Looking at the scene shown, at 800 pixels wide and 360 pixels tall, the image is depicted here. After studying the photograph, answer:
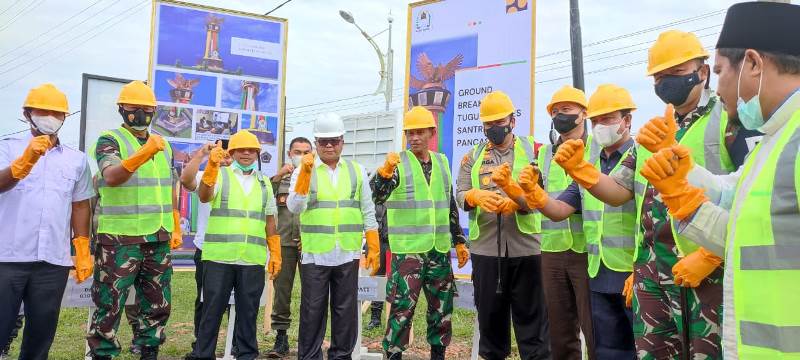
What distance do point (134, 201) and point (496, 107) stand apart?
10.0 ft

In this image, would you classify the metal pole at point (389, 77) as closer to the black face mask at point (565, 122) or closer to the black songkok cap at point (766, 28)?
the black face mask at point (565, 122)

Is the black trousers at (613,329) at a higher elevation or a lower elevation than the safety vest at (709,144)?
lower

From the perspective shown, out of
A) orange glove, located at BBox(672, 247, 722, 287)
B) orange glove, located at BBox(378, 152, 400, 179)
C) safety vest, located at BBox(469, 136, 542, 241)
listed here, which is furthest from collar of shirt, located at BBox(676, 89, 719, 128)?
orange glove, located at BBox(378, 152, 400, 179)

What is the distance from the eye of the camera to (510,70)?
6855mm

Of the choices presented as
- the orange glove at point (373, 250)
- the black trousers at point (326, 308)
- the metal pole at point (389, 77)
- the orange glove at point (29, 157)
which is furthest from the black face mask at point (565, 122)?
the metal pole at point (389, 77)

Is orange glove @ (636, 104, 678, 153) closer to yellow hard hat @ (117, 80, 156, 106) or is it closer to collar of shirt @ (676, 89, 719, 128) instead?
collar of shirt @ (676, 89, 719, 128)

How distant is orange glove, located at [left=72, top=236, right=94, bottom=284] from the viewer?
510cm

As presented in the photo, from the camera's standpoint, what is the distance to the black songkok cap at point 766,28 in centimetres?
190

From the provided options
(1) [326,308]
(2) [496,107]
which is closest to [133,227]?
(1) [326,308]

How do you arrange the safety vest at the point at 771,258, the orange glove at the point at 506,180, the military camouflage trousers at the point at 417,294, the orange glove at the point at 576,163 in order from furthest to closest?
the military camouflage trousers at the point at 417,294 < the orange glove at the point at 506,180 < the orange glove at the point at 576,163 < the safety vest at the point at 771,258

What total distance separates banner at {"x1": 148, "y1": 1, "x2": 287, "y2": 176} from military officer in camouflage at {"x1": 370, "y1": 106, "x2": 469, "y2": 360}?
3.16 meters

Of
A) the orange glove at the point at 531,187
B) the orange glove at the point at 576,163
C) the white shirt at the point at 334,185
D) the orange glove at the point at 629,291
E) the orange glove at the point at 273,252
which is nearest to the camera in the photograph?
the orange glove at the point at 576,163

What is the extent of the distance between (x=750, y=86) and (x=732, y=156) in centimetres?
108

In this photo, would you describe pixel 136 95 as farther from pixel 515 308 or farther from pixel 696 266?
pixel 696 266
